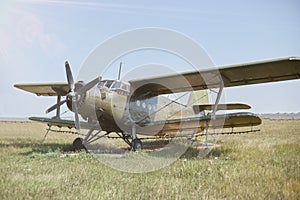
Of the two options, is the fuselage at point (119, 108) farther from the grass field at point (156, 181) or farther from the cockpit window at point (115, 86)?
the grass field at point (156, 181)

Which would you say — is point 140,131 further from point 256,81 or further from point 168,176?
point 168,176

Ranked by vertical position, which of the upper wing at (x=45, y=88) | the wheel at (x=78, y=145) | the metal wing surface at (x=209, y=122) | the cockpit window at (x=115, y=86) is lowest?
the wheel at (x=78, y=145)

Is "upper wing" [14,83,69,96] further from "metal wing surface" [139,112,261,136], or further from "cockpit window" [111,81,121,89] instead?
"metal wing surface" [139,112,261,136]

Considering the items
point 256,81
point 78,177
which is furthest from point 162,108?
point 78,177

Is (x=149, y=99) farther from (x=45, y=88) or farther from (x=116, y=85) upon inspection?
(x=45, y=88)

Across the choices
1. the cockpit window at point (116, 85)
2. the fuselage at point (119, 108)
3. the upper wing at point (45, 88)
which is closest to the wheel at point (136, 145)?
the fuselage at point (119, 108)

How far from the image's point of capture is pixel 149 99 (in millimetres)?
12289

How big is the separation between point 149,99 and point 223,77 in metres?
3.61

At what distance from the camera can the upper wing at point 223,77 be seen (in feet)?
29.1

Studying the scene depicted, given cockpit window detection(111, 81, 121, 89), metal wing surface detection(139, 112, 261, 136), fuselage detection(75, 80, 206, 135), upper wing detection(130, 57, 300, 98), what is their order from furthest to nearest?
cockpit window detection(111, 81, 121, 89) → metal wing surface detection(139, 112, 261, 136) → fuselage detection(75, 80, 206, 135) → upper wing detection(130, 57, 300, 98)

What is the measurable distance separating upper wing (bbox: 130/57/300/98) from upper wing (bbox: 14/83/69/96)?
3640 millimetres

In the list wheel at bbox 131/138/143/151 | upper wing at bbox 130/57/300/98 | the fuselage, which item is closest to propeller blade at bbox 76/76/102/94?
the fuselage

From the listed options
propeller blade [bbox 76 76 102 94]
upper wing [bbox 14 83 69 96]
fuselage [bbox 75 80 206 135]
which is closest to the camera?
propeller blade [bbox 76 76 102 94]

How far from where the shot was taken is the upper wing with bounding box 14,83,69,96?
41.1 ft
